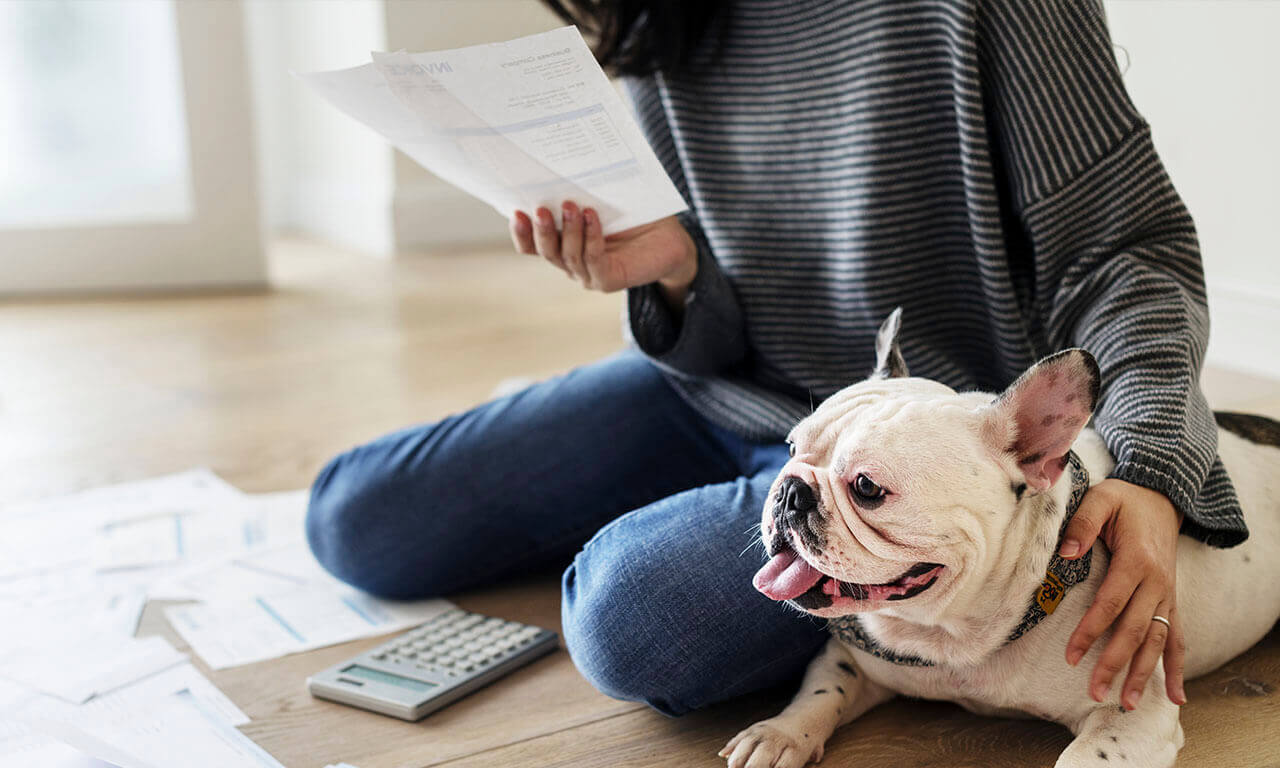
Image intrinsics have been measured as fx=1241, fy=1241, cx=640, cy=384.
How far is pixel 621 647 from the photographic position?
1.12m

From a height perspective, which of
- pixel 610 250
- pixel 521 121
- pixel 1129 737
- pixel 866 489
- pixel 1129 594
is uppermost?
pixel 521 121

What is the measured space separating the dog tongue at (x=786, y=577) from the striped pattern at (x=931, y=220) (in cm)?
27

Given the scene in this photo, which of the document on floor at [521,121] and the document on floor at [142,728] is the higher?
the document on floor at [521,121]

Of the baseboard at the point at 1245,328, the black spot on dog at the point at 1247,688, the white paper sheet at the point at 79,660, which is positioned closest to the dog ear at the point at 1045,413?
the black spot on dog at the point at 1247,688

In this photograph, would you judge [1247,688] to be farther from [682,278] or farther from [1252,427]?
[682,278]

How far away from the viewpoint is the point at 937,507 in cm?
87

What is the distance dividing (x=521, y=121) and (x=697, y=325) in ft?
1.16

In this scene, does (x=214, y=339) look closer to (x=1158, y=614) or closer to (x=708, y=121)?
(x=708, y=121)

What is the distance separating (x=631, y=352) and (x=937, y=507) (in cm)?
70

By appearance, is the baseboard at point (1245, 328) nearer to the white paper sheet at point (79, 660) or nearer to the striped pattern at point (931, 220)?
the striped pattern at point (931, 220)

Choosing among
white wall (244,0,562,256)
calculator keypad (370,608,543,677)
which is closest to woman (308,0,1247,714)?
calculator keypad (370,608,543,677)

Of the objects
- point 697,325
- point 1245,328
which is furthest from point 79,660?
point 1245,328

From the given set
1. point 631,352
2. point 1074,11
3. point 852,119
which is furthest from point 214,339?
point 1074,11

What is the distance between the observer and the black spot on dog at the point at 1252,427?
4.06ft
